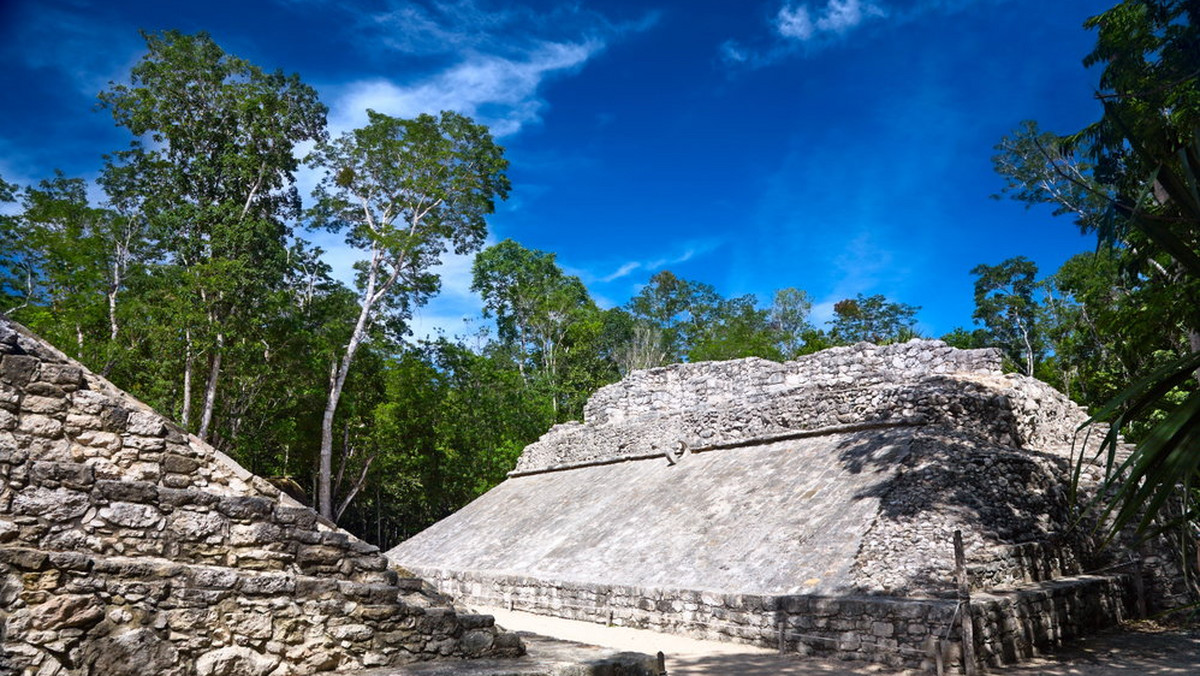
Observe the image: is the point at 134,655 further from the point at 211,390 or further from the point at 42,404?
the point at 211,390

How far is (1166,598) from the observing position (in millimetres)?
8422

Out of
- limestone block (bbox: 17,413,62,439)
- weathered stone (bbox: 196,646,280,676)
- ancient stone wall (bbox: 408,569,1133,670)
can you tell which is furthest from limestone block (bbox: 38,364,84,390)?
ancient stone wall (bbox: 408,569,1133,670)

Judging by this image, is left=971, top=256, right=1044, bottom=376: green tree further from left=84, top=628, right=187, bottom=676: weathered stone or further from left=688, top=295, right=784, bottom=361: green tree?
left=84, top=628, right=187, bottom=676: weathered stone

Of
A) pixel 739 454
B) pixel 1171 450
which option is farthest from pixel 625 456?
pixel 1171 450

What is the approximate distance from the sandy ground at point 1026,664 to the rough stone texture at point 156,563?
2.76m

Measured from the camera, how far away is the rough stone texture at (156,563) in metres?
3.86

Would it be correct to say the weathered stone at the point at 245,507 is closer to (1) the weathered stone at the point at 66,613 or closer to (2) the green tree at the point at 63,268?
(1) the weathered stone at the point at 66,613

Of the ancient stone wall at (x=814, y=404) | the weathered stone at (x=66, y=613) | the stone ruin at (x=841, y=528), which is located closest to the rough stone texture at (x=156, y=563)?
the weathered stone at (x=66, y=613)

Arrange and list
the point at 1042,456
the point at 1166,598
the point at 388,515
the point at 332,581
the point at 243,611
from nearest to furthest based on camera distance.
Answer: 1. the point at 243,611
2. the point at 332,581
3. the point at 1166,598
4. the point at 1042,456
5. the point at 388,515

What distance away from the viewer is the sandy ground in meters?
6.25

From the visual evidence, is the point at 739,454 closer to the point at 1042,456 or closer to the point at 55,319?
the point at 1042,456

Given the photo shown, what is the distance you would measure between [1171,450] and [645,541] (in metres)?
7.81

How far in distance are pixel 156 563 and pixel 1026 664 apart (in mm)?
7388

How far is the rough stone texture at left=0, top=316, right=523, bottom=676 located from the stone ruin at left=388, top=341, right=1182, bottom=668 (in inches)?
152
